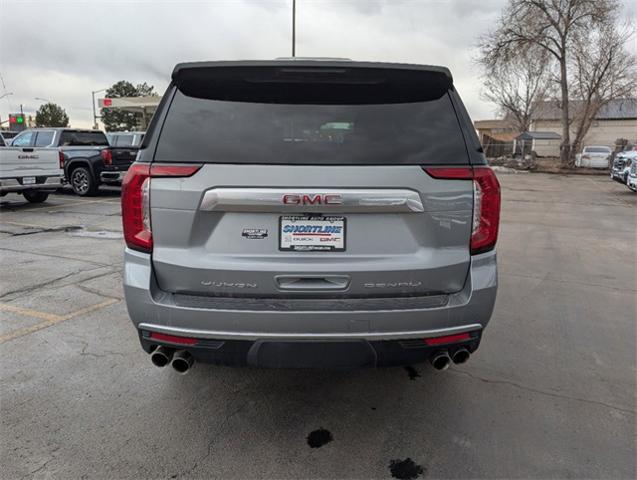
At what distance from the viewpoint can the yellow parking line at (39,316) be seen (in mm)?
4012

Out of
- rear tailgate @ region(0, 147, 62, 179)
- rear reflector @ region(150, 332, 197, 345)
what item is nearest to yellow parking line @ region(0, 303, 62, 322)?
rear reflector @ region(150, 332, 197, 345)

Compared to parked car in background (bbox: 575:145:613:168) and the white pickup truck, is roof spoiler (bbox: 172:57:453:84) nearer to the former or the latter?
the white pickup truck

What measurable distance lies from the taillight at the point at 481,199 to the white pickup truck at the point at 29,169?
1131cm

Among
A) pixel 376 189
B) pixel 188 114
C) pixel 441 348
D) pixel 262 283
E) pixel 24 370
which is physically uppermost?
pixel 188 114

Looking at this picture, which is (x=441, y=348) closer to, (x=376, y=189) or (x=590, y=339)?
(x=376, y=189)

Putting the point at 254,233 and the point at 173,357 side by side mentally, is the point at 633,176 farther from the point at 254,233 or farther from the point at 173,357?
the point at 173,357

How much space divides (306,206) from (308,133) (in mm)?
402

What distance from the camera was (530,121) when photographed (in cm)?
5647

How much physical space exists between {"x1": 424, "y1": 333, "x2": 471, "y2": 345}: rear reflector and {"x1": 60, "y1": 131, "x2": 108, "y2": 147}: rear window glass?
46.8 feet

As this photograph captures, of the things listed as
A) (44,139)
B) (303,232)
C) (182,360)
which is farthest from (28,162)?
(303,232)

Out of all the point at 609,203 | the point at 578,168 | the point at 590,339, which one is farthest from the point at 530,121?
the point at 590,339

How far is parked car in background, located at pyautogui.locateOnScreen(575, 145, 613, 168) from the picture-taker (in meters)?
31.8

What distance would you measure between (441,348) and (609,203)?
15000 mm

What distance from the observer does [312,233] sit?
2.34 metres
